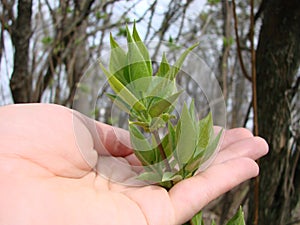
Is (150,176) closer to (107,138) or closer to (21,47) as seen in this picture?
(107,138)

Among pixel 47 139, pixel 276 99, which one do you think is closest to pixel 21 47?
pixel 47 139

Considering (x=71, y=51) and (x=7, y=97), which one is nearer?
(x=71, y=51)

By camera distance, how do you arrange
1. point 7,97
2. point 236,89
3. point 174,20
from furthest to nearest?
point 236,89 < point 7,97 < point 174,20

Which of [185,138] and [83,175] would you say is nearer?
[185,138]

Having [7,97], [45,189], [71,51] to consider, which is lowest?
[7,97]

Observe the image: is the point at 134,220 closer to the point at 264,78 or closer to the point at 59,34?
the point at 264,78

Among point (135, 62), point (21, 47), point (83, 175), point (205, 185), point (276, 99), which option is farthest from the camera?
point (21, 47)

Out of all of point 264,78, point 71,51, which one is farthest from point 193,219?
point 71,51
